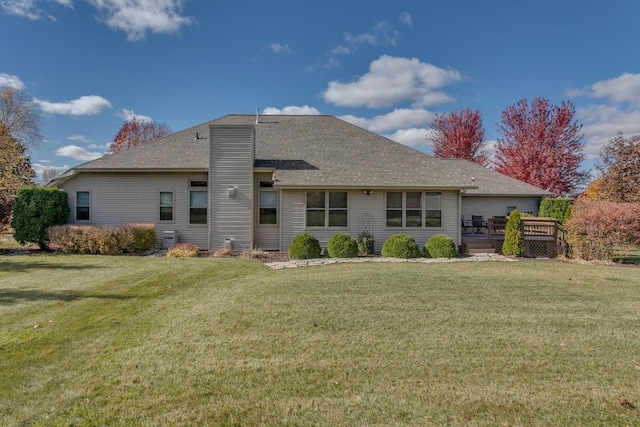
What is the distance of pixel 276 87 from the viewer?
2019 centimetres

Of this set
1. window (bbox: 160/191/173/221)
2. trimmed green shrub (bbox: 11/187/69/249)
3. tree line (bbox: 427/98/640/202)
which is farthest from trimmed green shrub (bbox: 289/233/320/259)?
tree line (bbox: 427/98/640/202)

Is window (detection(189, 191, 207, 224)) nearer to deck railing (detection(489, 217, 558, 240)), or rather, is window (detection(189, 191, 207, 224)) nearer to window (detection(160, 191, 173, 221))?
window (detection(160, 191, 173, 221))

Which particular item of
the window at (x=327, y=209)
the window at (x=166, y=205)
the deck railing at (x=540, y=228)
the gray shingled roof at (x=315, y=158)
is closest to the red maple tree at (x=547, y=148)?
the gray shingled roof at (x=315, y=158)

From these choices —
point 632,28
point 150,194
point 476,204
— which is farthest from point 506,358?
point 632,28

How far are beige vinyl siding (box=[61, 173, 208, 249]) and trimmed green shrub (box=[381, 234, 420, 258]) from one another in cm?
757

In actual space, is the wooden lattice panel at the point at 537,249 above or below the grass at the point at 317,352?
above

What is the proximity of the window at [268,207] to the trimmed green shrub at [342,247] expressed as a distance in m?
3.02

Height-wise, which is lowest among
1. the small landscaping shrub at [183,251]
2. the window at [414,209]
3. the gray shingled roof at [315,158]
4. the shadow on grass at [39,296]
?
the shadow on grass at [39,296]

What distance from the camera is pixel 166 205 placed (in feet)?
44.1

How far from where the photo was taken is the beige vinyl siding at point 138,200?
13.4 m

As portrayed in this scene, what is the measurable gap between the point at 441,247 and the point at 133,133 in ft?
117

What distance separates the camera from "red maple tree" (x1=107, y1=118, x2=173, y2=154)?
34.3m

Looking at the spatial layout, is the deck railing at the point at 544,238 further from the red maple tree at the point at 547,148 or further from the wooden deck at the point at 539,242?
the red maple tree at the point at 547,148

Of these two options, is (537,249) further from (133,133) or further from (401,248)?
(133,133)
